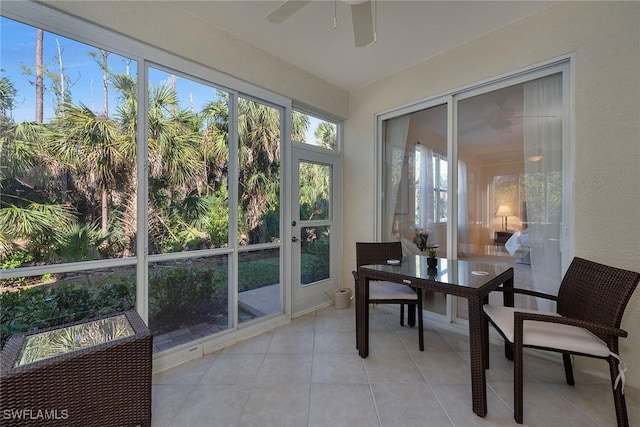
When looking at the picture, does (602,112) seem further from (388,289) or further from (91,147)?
(91,147)

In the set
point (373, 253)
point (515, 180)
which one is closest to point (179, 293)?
point (373, 253)

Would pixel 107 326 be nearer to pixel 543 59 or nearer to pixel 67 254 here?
pixel 67 254

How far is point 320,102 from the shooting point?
10.9ft

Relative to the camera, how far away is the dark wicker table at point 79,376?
1202 millimetres

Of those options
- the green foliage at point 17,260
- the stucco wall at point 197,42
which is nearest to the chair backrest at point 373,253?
the stucco wall at point 197,42

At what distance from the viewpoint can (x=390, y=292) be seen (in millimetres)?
2525

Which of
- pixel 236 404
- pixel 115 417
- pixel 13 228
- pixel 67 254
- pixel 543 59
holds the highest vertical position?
pixel 543 59

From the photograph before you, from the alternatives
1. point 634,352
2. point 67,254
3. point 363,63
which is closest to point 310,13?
point 363,63

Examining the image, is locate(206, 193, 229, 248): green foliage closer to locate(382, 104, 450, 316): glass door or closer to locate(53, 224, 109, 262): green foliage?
locate(53, 224, 109, 262): green foliage

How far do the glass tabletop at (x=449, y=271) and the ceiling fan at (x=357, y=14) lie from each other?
1715mm

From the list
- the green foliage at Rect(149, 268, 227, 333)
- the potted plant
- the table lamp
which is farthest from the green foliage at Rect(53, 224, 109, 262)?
the table lamp

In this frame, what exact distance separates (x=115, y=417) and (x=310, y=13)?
3.03 meters

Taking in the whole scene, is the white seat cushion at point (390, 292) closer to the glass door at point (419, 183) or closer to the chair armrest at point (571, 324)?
the glass door at point (419, 183)

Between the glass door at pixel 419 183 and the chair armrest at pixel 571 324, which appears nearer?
the chair armrest at pixel 571 324
